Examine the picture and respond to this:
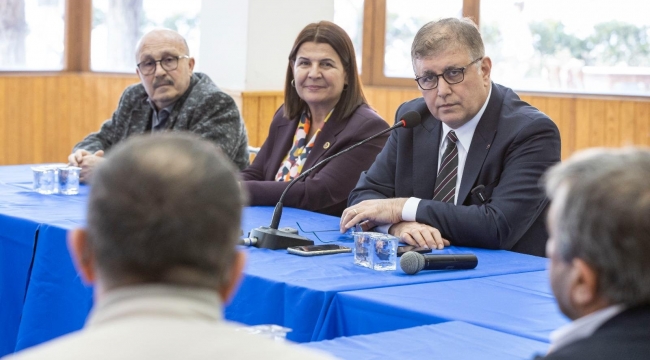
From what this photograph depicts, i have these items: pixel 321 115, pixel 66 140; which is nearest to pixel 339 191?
pixel 321 115

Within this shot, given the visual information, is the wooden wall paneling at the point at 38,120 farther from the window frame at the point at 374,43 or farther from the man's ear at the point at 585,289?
the man's ear at the point at 585,289

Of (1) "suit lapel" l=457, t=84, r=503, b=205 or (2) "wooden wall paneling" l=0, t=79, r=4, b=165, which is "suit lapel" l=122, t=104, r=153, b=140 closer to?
(1) "suit lapel" l=457, t=84, r=503, b=205

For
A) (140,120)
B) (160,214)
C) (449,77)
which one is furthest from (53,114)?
(160,214)

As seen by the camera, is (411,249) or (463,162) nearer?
(411,249)

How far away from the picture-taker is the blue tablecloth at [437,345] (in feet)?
5.08

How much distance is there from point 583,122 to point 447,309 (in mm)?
4797

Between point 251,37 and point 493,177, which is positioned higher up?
point 251,37

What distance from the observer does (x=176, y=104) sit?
14.0ft

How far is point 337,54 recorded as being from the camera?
12.2 ft

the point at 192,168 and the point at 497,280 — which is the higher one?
the point at 192,168

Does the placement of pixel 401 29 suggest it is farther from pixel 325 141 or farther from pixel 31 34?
pixel 325 141

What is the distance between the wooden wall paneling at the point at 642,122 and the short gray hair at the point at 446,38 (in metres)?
3.54

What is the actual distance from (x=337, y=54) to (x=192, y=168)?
9.65 ft

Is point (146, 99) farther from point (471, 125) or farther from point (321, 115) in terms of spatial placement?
point (471, 125)
